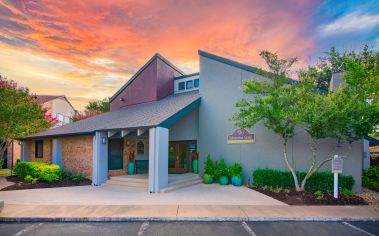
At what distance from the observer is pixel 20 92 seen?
788 inches

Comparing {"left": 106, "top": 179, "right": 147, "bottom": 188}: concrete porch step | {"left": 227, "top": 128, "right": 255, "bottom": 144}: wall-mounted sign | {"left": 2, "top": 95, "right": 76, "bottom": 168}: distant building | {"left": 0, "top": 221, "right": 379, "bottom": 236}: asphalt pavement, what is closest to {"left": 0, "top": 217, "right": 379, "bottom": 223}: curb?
{"left": 0, "top": 221, "right": 379, "bottom": 236}: asphalt pavement

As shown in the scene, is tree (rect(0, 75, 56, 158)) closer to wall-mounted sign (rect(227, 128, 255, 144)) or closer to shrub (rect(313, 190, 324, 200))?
wall-mounted sign (rect(227, 128, 255, 144))

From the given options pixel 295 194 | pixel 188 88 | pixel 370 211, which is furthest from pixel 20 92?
pixel 370 211

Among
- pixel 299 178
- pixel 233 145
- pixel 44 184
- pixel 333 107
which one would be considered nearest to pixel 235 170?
pixel 233 145

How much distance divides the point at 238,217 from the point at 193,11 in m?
10.0

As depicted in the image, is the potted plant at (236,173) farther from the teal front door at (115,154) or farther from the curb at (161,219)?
the teal front door at (115,154)

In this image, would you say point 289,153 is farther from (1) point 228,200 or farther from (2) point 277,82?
(1) point 228,200

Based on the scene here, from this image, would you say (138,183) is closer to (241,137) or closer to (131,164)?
(131,164)

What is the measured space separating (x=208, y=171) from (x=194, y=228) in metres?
7.66

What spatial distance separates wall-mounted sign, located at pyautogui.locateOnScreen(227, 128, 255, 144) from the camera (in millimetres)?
13484

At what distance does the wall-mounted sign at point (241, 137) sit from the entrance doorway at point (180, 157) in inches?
133

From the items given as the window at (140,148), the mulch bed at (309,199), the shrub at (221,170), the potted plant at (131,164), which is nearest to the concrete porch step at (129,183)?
the potted plant at (131,164)

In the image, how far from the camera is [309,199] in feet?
30.9

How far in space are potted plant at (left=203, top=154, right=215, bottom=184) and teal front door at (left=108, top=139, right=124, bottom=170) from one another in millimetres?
5429
